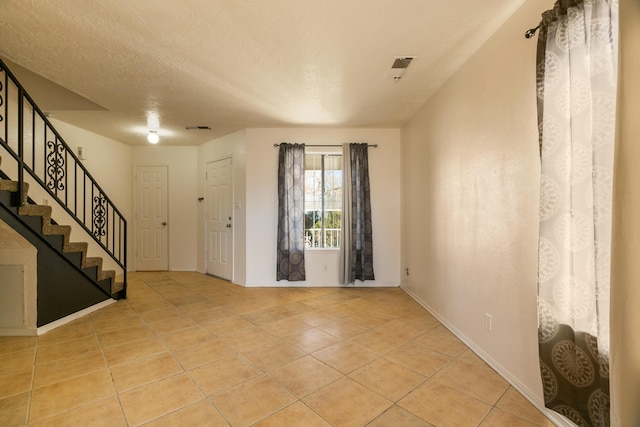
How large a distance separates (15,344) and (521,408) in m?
4.12

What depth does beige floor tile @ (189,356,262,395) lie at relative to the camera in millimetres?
1938

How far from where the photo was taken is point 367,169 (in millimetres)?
4410

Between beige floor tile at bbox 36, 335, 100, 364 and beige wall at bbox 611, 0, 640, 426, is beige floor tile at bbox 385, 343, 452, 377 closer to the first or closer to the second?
beige wall at bbox 611, 0, 640, 426

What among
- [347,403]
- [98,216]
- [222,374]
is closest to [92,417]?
[222,374]

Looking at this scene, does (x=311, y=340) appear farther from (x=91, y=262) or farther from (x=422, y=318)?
(x=91, y=262)

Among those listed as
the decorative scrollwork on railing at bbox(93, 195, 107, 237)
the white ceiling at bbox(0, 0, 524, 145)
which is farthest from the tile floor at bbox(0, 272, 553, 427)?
the white ceiling at bbox(0, 0, 524, 145)

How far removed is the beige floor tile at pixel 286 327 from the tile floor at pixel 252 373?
1 centimetres

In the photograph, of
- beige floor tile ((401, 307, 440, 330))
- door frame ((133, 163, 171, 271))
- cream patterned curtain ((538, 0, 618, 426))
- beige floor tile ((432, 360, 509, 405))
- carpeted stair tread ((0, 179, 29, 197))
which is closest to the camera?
cream patterned curtain ((538, 0, 618, 426))

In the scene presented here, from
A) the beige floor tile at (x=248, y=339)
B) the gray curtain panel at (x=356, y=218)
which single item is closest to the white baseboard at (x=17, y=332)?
the beige floor tile at (x=248, y=339)

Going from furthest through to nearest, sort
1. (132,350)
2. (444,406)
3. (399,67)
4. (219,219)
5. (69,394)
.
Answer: (219,219)
(399,67)
(132,350)
(69,394)
(444,406)

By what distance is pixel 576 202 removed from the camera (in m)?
1.35

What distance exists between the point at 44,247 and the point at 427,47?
4.13 metres

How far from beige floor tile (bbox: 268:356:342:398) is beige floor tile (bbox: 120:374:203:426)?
0.56 metres

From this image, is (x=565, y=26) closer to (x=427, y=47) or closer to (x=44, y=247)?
(x=427, y=47)
